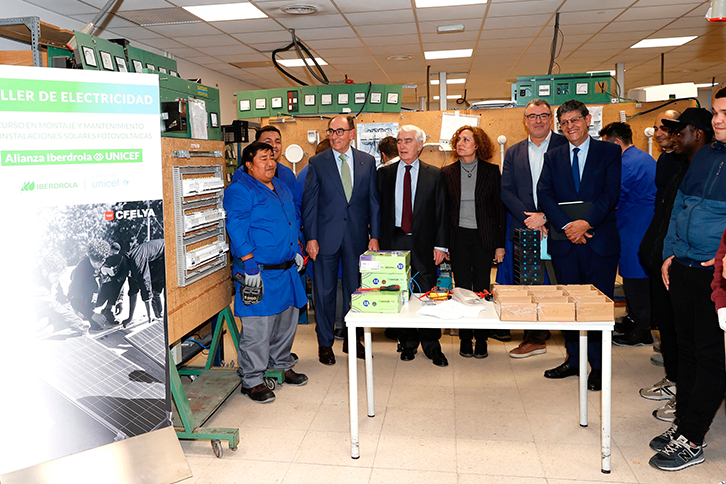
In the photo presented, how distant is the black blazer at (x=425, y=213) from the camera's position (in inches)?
147

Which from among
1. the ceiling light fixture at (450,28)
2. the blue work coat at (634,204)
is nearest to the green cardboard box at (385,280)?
the blue work coat at (634,204)

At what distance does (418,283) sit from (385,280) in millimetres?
1087

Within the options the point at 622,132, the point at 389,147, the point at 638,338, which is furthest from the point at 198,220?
the point at 638,338

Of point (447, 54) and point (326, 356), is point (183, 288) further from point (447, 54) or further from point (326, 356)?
point (447, 54)

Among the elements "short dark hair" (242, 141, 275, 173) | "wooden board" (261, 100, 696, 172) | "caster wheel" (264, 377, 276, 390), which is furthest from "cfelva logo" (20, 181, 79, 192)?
"wooden board" (261, 100, 696, 172)

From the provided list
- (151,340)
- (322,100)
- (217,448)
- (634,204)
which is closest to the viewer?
(151,340)

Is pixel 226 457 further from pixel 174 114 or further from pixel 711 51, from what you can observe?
pixel 711 51

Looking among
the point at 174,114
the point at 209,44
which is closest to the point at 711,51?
the point at 209,44

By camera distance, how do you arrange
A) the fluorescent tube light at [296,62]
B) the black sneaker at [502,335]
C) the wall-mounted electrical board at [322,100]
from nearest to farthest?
the black sneaker at [502,335] < the wall-mounted electrical board at [322,100] < the fluorescent tube light at [296,62]

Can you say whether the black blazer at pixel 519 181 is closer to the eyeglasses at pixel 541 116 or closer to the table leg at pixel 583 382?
the eyeglasses at pixel 541 116

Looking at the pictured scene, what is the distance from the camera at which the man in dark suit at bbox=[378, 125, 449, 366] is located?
3.74 m

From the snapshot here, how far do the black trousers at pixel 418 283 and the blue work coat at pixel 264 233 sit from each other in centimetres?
78

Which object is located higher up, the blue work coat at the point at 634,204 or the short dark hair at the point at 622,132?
the short dark hair at the point at 622,132

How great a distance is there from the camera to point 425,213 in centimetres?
375
